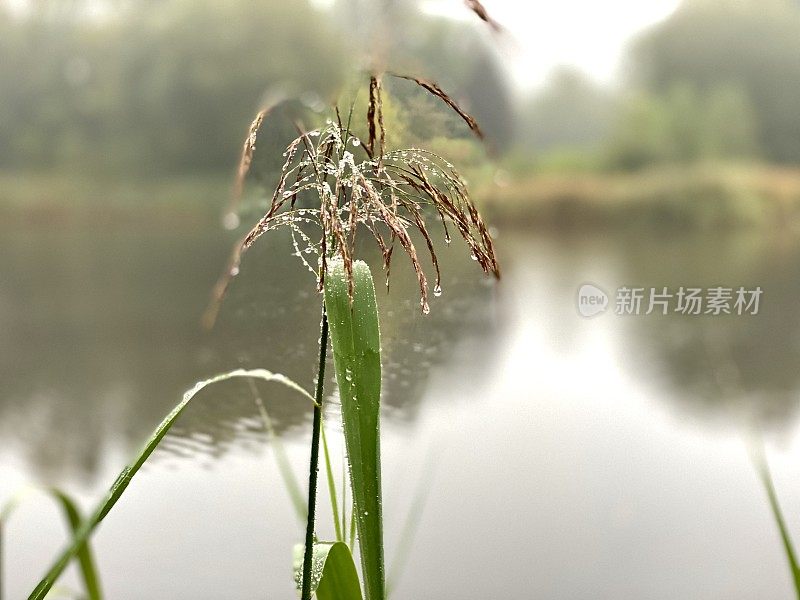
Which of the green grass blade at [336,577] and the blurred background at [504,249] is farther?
the blurred background at [504,249]

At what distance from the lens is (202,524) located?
1031 mm

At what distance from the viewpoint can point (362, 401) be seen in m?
0.24

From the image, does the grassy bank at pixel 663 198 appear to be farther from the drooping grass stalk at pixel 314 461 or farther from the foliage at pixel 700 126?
the drooping grass stalk at pixel 314 461

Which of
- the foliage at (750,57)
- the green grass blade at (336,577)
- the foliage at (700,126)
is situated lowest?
the green grass blade at (336,577)

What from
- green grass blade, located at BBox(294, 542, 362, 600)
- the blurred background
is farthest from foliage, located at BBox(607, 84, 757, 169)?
green grass blade, located at BBox(294, 542, 362, 600)

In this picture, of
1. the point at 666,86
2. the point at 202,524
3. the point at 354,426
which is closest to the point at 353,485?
the point at 354,426

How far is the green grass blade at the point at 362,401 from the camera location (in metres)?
0.24

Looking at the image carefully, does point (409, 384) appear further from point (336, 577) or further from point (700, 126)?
point (700, 126)

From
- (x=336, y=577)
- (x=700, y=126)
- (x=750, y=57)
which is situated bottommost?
(x=336, y=577)

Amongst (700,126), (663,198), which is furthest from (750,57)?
(663,198)

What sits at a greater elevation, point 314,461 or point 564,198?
point 564,198

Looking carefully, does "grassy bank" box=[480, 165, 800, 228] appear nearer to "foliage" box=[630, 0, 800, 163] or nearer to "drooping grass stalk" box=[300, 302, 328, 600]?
"foliage" box=[630, 0, 800, 163]

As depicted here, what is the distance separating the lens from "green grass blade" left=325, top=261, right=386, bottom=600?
0.24 metres

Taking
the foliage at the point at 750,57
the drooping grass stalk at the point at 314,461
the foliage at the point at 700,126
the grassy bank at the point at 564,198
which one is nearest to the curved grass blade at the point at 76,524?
the drooping grass stalk at the point at 314,461
